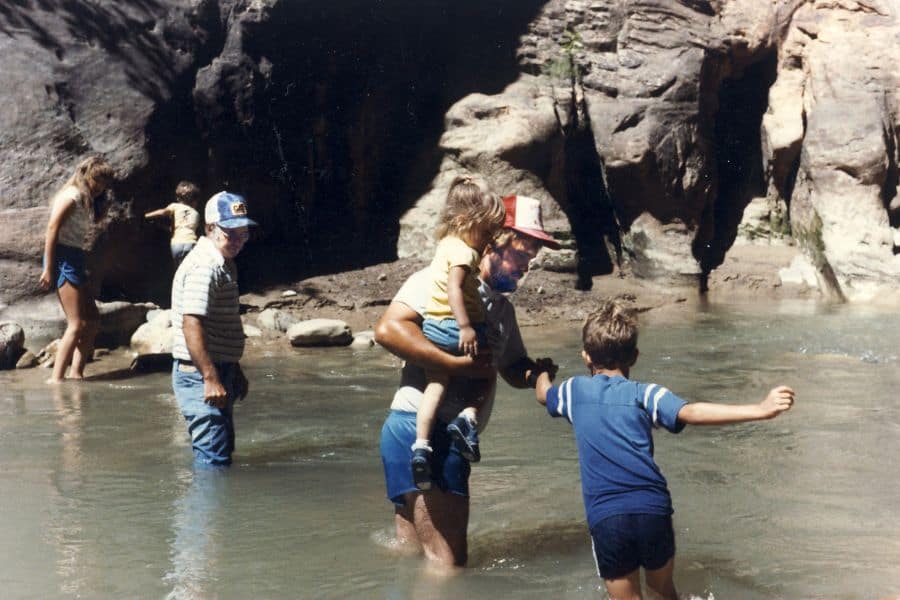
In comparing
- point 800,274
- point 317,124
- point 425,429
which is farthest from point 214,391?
point 800,274

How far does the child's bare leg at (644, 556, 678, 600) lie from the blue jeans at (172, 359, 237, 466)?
2.42 m

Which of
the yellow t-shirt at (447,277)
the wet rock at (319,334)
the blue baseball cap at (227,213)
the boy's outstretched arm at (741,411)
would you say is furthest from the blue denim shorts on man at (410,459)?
the wet rock at (319,334)

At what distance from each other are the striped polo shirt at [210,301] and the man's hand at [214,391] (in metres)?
0.18

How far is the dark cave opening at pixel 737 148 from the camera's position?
17.6m

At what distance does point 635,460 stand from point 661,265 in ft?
40.4

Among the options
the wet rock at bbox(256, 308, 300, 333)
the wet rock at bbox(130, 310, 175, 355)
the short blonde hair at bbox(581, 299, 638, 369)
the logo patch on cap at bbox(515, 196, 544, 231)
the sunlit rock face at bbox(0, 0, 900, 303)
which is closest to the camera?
the short blonde hair at bbox(581, 299, 638, 369)

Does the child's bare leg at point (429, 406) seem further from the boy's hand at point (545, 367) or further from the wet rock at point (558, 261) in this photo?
the wet rock at point (558, 261)

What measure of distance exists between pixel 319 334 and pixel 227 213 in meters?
5.50

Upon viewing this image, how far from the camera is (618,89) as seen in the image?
1547cm

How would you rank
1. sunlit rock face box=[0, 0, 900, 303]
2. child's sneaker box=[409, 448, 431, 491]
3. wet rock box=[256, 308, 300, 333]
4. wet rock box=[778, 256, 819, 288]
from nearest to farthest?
child's sneaker box=[409, 448, 431, 491] < wet rock box=[256, 308, 300, 333] < sunlit rock face box=[0, 0, 900, 303] < wet rock box=[778, 256, 819, 288]

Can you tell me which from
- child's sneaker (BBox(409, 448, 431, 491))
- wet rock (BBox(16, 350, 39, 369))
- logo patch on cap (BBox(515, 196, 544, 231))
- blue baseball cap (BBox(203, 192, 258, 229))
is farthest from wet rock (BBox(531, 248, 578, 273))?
child's sneaker (BBox(409, 448, 431, 491))

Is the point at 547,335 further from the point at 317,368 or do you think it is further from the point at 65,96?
the point at 65,96

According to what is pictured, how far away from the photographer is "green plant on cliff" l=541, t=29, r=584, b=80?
1527 cm

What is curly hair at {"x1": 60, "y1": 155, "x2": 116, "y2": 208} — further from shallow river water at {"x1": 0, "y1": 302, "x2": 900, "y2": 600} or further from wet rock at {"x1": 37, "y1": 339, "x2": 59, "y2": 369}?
wet rock at {"x1": 37, "y1": 339, "x2": 59, "y2": 369}
